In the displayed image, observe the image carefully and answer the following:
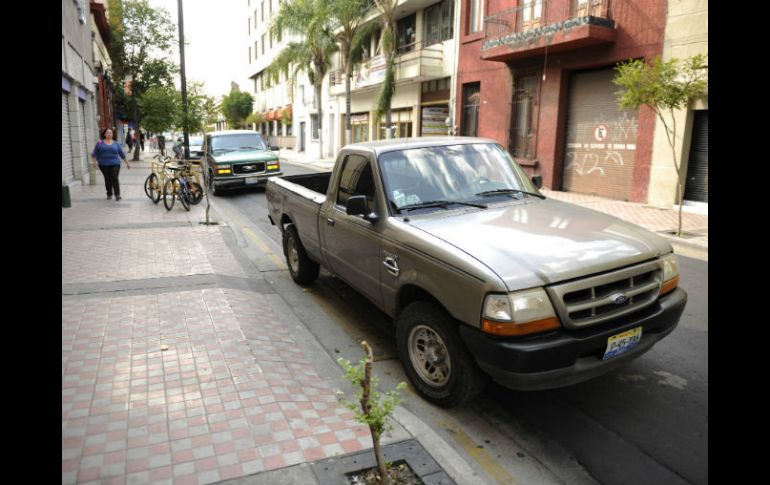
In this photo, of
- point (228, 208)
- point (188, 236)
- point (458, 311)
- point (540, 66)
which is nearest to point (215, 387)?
point (458, 311)

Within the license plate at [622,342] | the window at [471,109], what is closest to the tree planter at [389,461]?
the license plate at [622,342]

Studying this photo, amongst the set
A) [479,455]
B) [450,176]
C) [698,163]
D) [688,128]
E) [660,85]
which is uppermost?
[660,85]

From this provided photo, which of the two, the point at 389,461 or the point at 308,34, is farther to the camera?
the point at 308,34

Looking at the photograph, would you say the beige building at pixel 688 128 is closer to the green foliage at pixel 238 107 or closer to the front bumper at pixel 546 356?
the front bumper at pixel 546 356

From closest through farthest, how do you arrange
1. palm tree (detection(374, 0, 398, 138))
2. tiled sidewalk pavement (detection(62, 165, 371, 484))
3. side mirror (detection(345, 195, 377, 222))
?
tiled sidewalk pavement (detection(62, 165, 371, 484))
side mirror (detection(345, 195, 377, 222))
palm tree (detection(374, 0, 398, 138))

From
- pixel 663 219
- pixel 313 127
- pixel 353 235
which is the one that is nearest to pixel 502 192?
pixel 353 235

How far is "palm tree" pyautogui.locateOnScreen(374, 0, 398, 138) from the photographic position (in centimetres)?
2592

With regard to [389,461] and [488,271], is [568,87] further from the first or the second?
[389,461]

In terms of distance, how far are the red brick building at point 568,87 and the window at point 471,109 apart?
0.23m

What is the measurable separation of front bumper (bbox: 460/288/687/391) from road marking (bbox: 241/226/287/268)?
5.19 metres

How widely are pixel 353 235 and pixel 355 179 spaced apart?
59cm

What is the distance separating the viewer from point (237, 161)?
16422 mm

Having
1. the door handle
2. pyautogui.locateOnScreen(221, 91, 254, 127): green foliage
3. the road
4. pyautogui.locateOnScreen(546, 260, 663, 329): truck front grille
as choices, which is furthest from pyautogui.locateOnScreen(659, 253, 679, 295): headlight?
pyautogui.locateOnScreen(221, 91, 254, 127): green foliage

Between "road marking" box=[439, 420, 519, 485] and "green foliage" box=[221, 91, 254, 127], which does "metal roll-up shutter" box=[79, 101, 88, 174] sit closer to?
"road marking" box=[439, 420, 519, 485]
